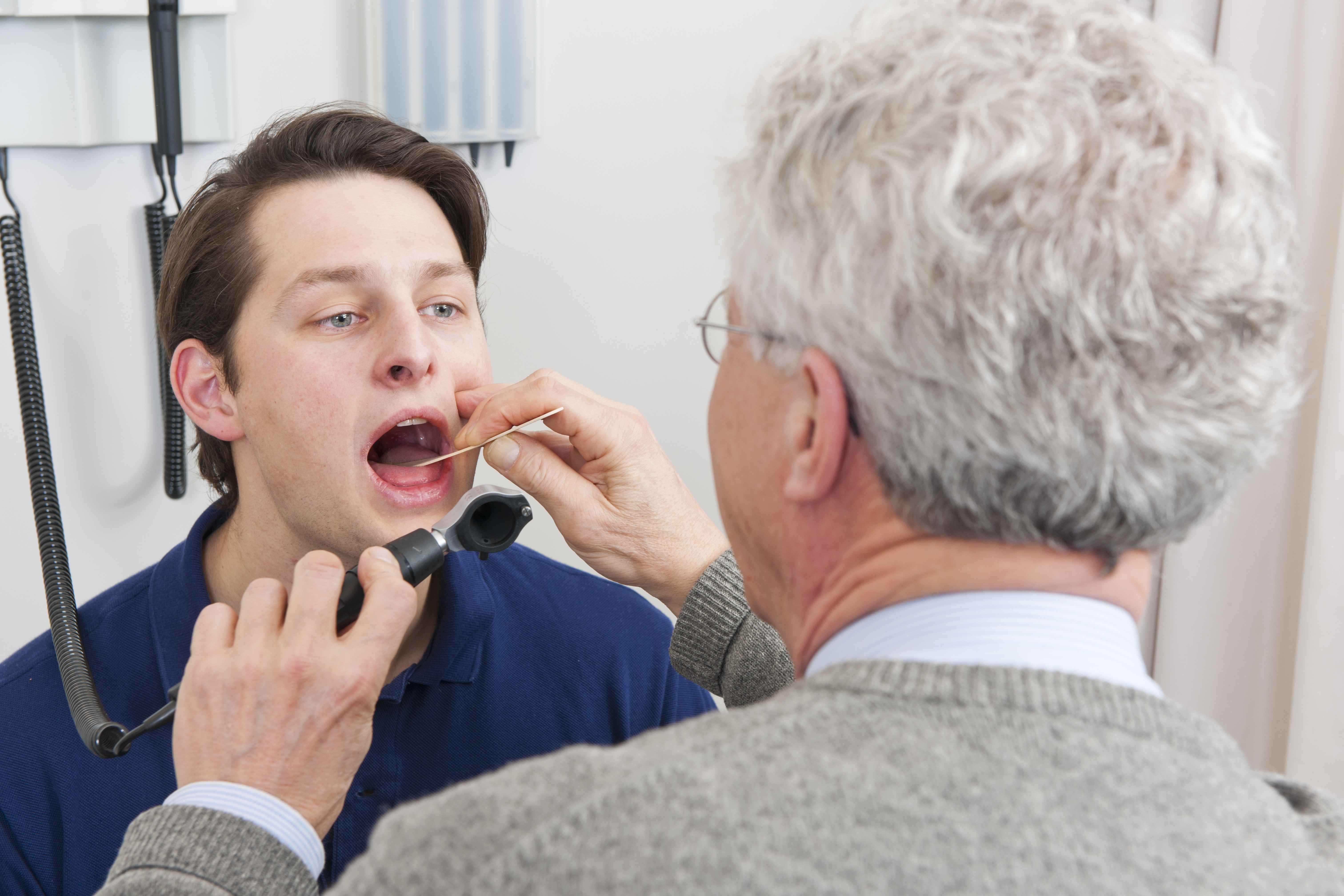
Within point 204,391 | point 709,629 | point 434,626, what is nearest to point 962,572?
point 709,629

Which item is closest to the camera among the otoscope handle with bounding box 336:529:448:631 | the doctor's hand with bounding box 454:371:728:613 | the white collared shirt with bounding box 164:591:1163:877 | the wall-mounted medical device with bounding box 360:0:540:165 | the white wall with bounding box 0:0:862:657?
the white collared shirt with bounding box 164:591:1163:877

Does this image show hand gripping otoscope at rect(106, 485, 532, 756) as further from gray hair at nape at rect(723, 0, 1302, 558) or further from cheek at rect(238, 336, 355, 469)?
gray hair at nape at rect(723, 0, 1302, 558)

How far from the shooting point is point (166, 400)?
1.75 metres

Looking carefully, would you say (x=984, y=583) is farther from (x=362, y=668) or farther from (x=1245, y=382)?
(x=362, y=668)

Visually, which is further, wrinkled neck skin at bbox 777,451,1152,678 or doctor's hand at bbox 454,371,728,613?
doctor's hand at bbox 454,371,728,613

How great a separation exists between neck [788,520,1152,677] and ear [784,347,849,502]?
53mm

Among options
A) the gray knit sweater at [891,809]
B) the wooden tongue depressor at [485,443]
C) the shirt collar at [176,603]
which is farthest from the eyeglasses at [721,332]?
the shirt collar at [176,603]

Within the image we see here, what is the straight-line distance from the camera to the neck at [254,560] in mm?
1401

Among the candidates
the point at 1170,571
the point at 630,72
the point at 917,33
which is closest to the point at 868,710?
the point at 917,33

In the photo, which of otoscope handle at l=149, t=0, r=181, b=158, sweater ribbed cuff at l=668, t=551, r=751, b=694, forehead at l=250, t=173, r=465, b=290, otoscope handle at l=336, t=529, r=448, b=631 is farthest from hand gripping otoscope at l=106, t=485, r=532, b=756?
otoscope handle at l=149, t=0, r=181, b=158

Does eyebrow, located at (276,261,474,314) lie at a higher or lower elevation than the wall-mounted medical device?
lower

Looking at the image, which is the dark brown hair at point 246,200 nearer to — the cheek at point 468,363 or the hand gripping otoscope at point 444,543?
the cheek at point 468,363

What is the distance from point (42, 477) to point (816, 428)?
4.20ft

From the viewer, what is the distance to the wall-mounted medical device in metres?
1.88
